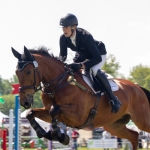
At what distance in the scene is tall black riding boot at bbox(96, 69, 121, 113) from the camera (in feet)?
31.9

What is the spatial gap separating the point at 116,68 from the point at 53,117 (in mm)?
70356

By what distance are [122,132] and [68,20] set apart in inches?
144

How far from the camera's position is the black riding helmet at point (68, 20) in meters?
9.12

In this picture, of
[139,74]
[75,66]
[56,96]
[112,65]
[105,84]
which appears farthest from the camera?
[139,74]

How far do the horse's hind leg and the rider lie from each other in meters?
1.42

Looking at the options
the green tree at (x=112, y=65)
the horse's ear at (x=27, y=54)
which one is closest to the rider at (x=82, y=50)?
the horse's ear at (x=27, y=54)

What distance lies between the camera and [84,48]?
31.4 ft

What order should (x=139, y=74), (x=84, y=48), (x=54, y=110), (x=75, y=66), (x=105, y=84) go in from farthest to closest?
(x=139, y=74) < (x=105, y=84) < (x=84, y=48) < (x=75, y=66) < (x=54, y=110)

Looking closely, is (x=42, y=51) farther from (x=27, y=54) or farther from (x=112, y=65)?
(x=112, y=65)

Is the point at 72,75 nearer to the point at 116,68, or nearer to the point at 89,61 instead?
the point at 89,61

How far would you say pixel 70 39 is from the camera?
948cm

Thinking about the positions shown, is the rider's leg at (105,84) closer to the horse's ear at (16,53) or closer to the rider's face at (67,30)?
the rider's face at (67,30)

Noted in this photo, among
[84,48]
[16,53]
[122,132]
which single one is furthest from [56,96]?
[122,132]

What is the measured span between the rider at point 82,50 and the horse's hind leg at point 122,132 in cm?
142
